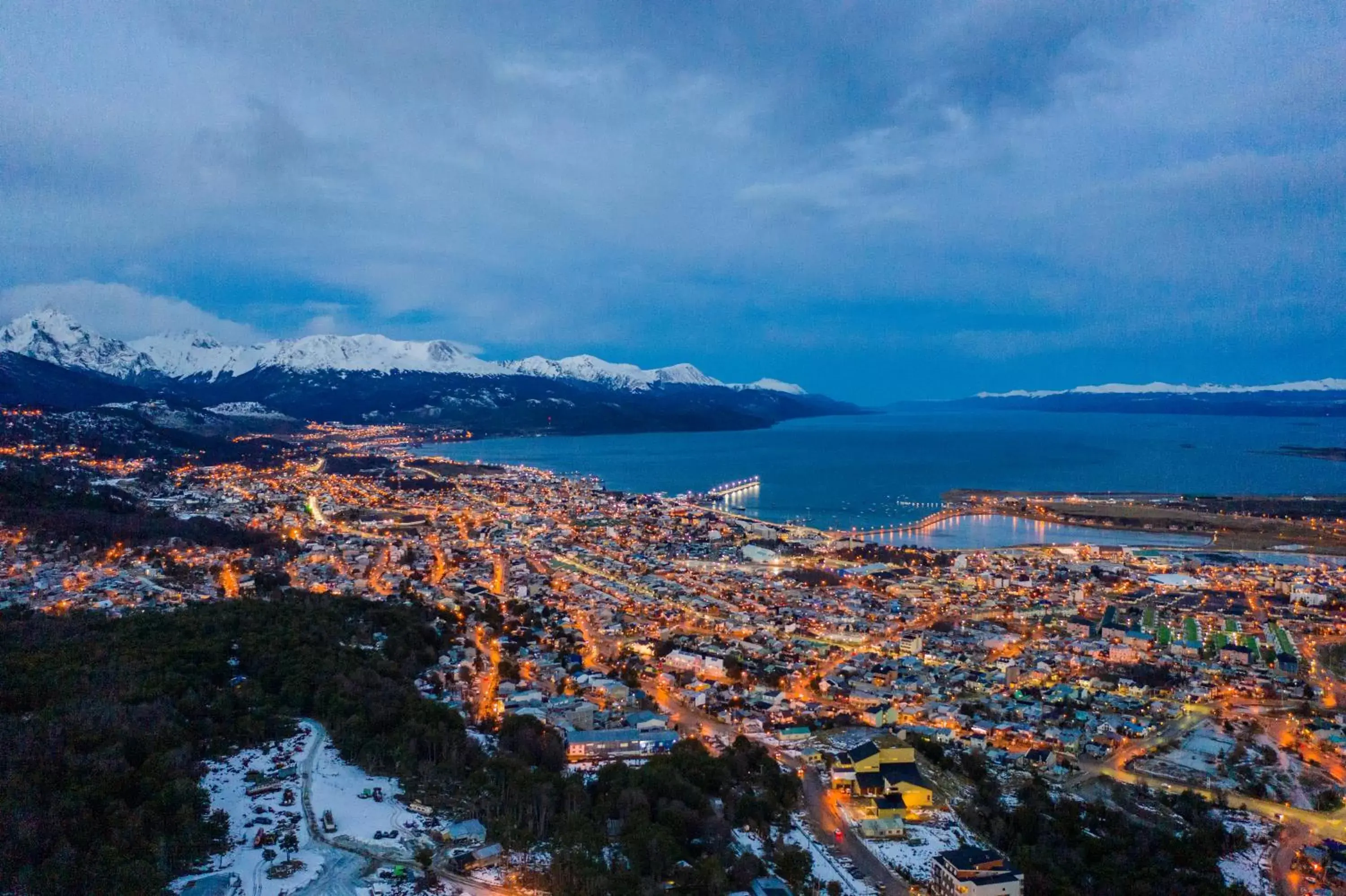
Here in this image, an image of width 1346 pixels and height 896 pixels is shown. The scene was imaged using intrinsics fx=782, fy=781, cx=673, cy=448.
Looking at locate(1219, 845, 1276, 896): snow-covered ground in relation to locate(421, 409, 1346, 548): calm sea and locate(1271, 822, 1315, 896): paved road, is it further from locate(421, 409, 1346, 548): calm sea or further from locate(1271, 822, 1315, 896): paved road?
locate(421, 409, 1346, 548): calm sea

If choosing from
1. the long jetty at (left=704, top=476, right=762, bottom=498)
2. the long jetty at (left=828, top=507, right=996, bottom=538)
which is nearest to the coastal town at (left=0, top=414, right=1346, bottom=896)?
the long jetty at (left=828, top=507, right=996, bottom=538)

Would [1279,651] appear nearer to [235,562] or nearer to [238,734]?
[238,734]

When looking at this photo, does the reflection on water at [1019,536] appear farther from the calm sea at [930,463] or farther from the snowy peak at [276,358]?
the snowy peak at [276,358]

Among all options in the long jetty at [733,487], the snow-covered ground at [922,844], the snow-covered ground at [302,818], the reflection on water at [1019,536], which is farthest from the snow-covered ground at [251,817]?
the long jetty at [733,487]

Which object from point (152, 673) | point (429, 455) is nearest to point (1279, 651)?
point (152, 673)

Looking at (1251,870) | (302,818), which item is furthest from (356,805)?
(1251,870)
